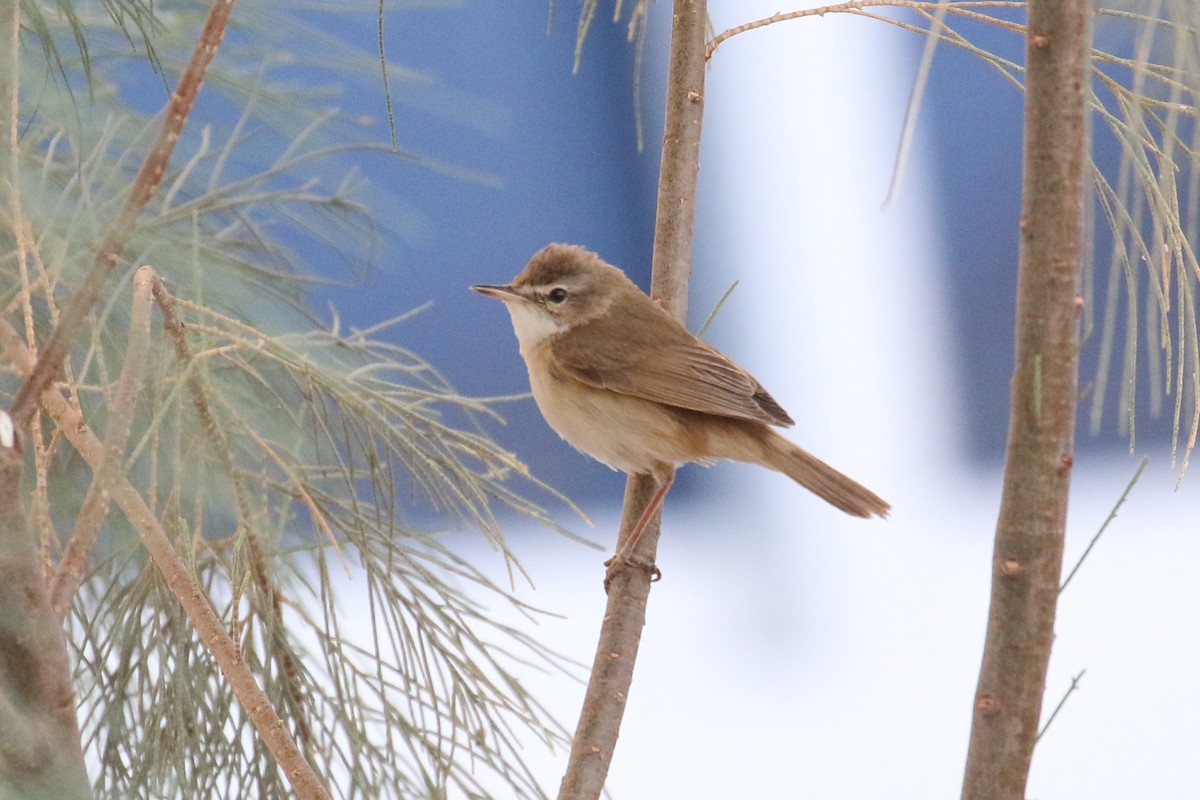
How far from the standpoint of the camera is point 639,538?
1.49 m

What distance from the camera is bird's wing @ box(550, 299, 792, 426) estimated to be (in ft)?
5.75

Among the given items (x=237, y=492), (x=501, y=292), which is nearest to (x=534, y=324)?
(x=501, y=292)

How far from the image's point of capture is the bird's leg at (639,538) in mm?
1371

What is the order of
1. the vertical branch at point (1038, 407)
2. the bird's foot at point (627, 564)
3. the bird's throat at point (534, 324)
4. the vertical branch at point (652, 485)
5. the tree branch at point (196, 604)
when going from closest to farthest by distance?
the vertical branch at point (1038, 407)
the tree branch at point (196, 604)
the vertical branch at point (652, 485)
the bird's foot at point (627, 564)
the bird's throat at point (534, 324)

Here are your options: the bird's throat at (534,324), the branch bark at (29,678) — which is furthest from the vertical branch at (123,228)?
the bird's throat at (534,324)

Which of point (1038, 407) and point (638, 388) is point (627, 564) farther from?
point (1038, 407)

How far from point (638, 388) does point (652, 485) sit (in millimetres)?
192

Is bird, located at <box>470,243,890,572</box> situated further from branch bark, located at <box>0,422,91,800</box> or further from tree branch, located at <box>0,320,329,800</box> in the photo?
branch bark, located at <box>0,422,91,800</box>

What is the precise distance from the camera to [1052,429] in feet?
2.07

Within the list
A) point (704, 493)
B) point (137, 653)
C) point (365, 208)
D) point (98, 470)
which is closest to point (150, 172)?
point (98, 470)

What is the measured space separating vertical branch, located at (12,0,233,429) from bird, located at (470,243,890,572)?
97 centimetres

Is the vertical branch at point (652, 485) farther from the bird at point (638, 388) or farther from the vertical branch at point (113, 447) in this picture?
the vertical branch at point (113, 447)

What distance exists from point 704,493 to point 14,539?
11.9 feet

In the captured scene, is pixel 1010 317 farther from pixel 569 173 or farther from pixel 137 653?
pixel 137 653
